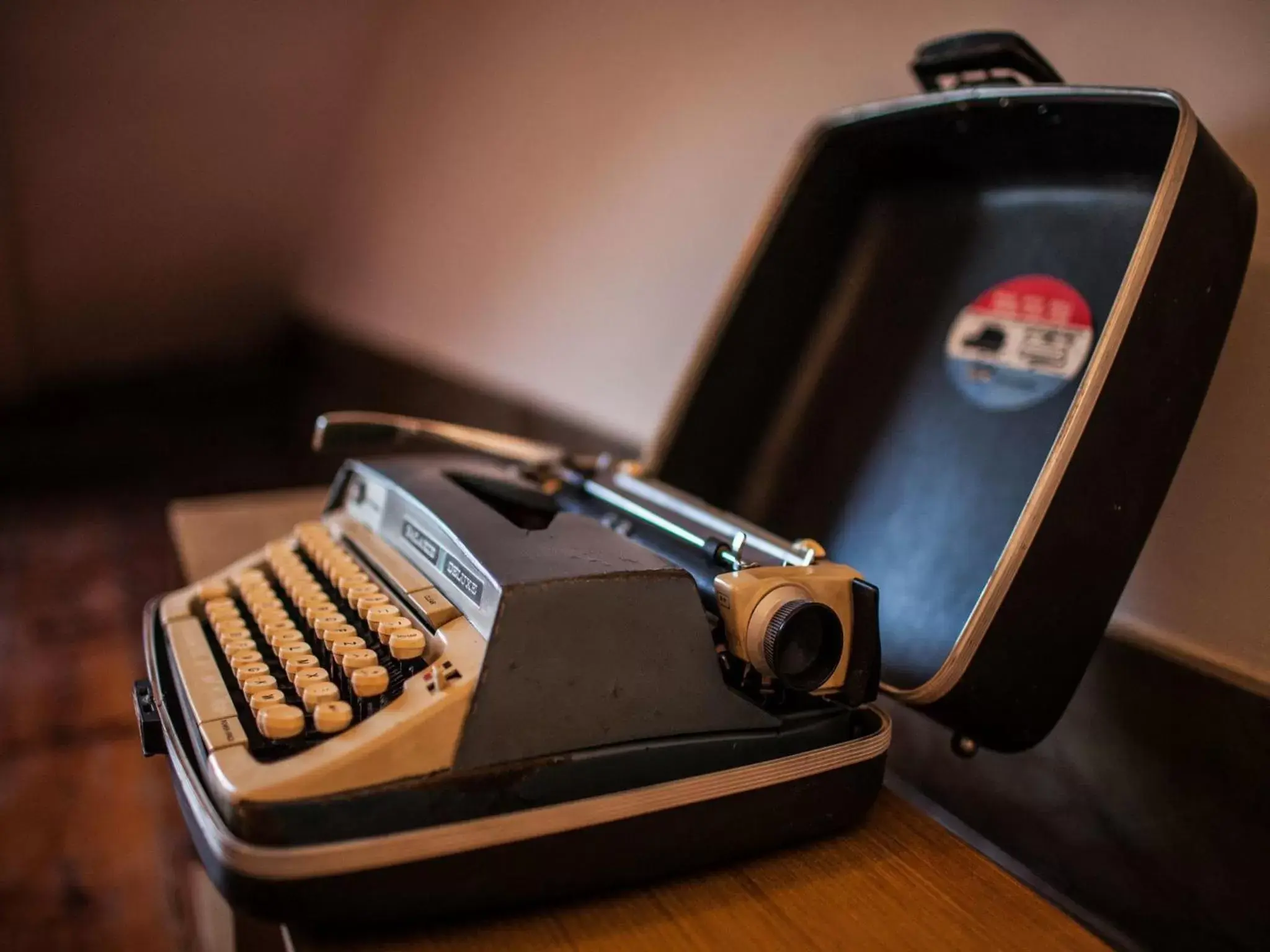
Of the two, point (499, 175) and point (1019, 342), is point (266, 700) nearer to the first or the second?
point (1019, 342)

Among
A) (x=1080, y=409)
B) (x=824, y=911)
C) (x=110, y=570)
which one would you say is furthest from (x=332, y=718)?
(x=110, y=570)

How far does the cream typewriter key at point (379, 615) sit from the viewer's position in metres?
0.64

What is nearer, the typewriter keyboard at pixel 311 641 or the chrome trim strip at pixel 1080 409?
the typewriter keyboard at pixel 311 641

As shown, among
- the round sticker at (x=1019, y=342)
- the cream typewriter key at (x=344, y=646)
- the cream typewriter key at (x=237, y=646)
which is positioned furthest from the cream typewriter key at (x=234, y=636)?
the round sticker at (x=1019, y=342)

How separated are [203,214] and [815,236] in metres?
2.05

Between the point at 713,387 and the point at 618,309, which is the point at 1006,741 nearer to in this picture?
the point at 713,387

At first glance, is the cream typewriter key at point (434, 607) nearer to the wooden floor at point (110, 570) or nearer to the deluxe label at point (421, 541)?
the deluxe label at point (421, 541)

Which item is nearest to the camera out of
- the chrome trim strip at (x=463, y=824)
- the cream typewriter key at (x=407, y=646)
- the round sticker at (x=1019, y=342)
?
the chrome trim strip at (x=463, y=824)

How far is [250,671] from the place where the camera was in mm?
626

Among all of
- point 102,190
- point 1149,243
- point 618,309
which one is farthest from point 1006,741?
point 102,190

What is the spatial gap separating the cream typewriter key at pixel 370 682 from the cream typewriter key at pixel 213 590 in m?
0.28

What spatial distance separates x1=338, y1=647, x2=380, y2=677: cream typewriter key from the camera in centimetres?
59

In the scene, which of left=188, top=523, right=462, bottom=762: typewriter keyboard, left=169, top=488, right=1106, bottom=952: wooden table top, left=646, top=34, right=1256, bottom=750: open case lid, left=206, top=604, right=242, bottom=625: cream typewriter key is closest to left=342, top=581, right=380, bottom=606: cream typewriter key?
left=188, top=523, right=462, bottom=762: typewriter keyboard

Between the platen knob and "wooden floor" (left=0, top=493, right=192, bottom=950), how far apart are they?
97 cm
